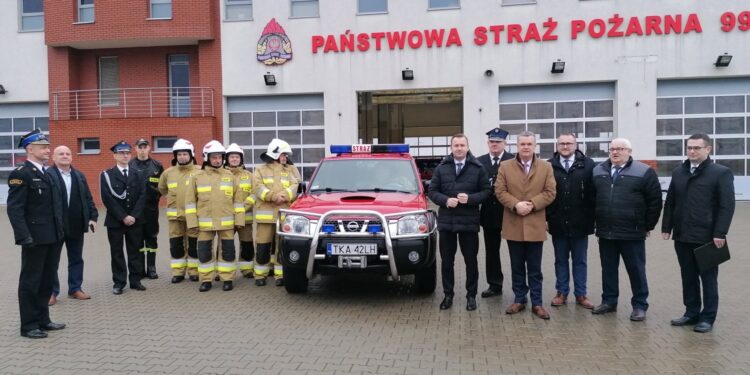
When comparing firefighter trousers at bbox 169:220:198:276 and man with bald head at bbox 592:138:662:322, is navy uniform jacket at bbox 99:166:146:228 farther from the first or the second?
man with bald head at bbox 592:138:662:322

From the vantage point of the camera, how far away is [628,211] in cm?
576

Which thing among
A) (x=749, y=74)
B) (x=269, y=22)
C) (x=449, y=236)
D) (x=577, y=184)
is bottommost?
(x=449, y=236)

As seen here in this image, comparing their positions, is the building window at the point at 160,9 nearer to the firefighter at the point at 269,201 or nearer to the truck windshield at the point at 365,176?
the firefighter at the point at 269,201

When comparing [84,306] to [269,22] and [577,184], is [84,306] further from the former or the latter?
[269,22]

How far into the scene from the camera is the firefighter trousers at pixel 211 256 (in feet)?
24.0

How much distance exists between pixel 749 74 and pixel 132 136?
2031 cm

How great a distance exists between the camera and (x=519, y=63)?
60.0ft

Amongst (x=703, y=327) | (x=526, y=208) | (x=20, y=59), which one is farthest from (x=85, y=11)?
(x=703, y=327)

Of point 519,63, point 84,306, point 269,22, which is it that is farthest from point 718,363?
point 269,22

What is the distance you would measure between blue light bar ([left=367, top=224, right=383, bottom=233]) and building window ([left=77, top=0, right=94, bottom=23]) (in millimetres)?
18434

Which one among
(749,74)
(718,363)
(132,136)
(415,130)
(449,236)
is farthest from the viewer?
(415,130)

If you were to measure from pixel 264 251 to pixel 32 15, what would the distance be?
62.7 feet

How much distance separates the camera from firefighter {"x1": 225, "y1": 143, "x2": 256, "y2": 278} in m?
7.63

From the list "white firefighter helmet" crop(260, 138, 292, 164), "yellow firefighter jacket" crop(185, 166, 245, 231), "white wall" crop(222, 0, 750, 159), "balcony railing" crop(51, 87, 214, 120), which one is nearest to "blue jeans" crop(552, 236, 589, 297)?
"white firefighter helmet" crop(260, 138, 292, 164)
